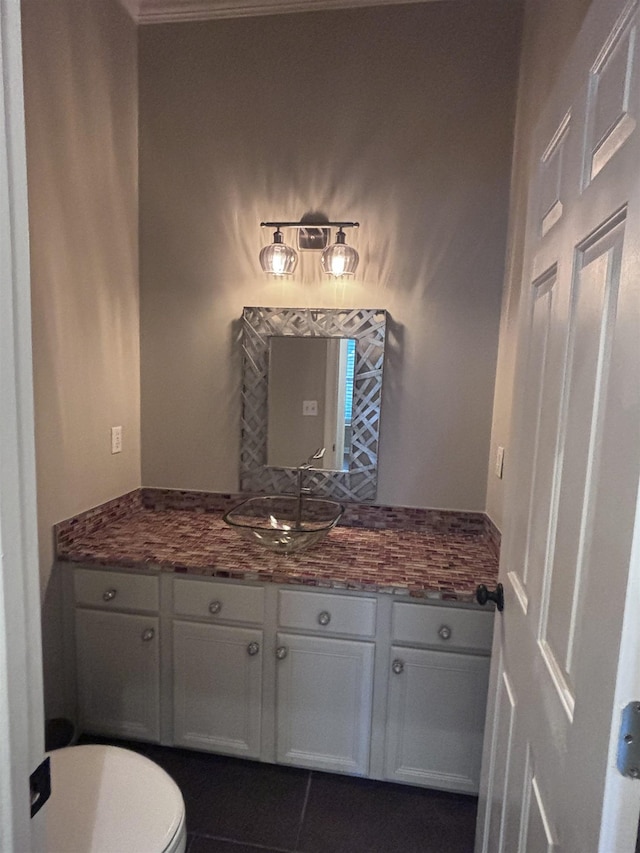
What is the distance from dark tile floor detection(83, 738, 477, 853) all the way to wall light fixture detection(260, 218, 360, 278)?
6.36ft

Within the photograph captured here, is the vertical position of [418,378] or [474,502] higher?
[418,378]

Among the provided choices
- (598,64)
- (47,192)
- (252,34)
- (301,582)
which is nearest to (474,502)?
(301,582)

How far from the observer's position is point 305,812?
171 cm

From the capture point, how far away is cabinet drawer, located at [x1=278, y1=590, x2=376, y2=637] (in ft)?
5.65

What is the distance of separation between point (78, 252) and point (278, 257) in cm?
76

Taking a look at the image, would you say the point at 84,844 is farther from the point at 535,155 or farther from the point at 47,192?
the point at 47,192

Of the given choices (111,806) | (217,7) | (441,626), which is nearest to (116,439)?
(111,806)

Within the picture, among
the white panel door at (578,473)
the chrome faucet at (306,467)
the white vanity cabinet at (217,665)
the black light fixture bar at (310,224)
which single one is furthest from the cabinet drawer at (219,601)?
the black light fixture bar at (310,224)

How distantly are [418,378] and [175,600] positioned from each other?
4.27 feet

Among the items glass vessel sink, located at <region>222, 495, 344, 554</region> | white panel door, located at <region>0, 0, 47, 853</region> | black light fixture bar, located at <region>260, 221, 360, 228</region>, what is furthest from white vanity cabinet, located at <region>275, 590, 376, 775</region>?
black light fixture bar, located at <region>260, 221, 360, 228</region>

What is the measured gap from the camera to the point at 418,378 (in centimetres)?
214

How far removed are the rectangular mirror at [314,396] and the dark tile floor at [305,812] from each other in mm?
1070

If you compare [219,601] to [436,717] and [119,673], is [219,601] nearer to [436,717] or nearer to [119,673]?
[119,673]

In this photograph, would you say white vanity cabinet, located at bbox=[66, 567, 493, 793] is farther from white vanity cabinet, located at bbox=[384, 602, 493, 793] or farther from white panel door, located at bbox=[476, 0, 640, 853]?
white panel door, located at bbox=[476, 0, 640, 853]
